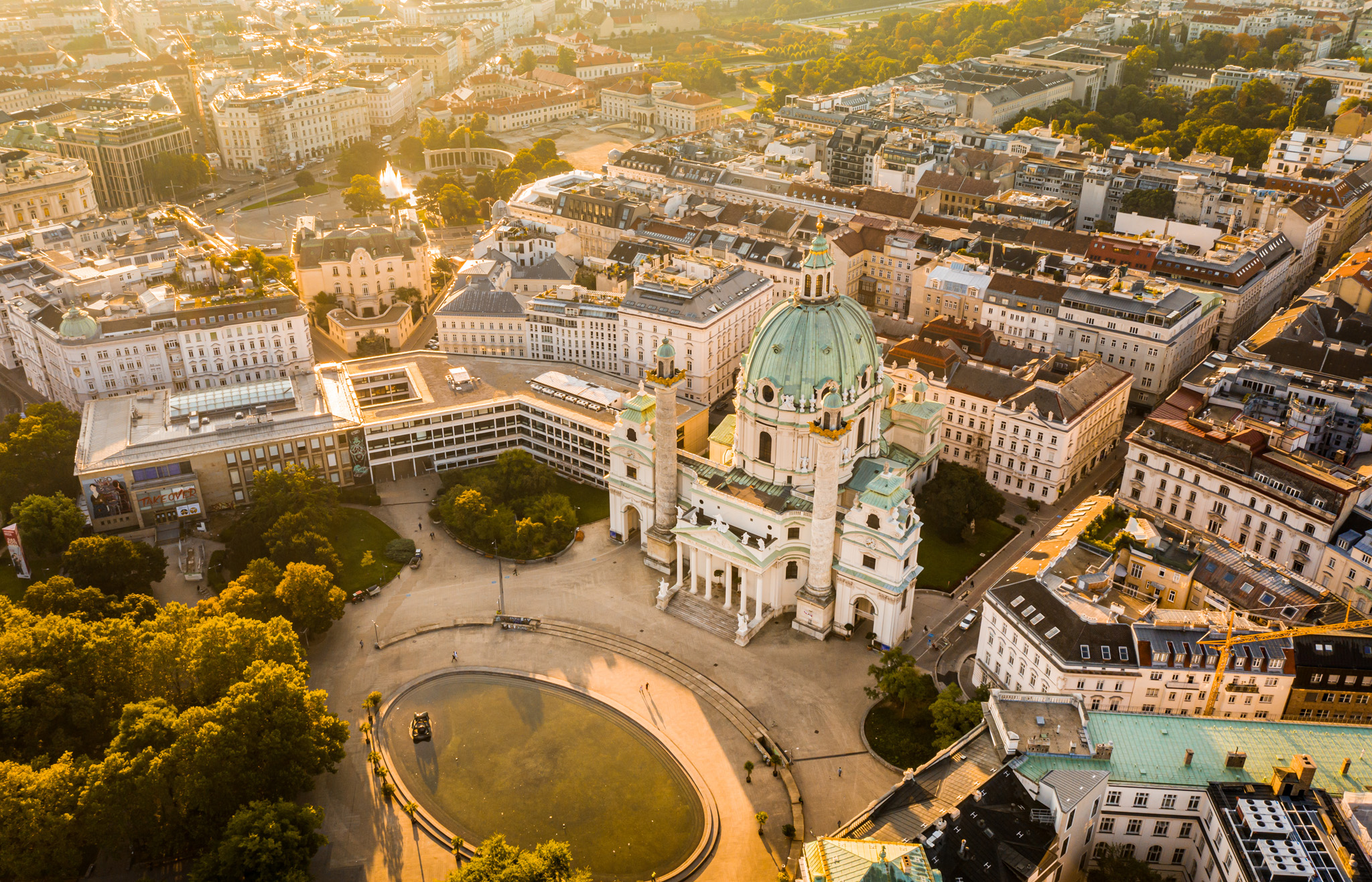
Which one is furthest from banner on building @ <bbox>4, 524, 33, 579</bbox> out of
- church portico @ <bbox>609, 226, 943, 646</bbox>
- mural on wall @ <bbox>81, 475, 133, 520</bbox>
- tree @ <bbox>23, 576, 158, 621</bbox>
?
church portico @ <bbox>609, 226, 943, 646</bbox>

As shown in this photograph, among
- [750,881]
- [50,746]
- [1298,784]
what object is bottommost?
[750,881]

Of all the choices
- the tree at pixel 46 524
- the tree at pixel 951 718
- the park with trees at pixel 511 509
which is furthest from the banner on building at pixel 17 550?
the tree at pixel 951 718

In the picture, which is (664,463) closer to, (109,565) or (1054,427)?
(1054,427)

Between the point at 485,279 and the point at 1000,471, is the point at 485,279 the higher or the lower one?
the higher one

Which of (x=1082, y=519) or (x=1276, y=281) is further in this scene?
(x=1276, y=281)

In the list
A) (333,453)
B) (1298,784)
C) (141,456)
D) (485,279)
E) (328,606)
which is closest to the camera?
(1298,784)

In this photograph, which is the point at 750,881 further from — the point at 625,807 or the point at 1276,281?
the point at 1276,281

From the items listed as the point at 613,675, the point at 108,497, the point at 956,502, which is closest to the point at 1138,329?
the point at 956,502

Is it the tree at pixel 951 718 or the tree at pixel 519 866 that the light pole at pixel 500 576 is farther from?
the tree at pixel 951 718

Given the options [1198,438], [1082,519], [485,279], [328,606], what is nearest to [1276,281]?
[1198,438]
